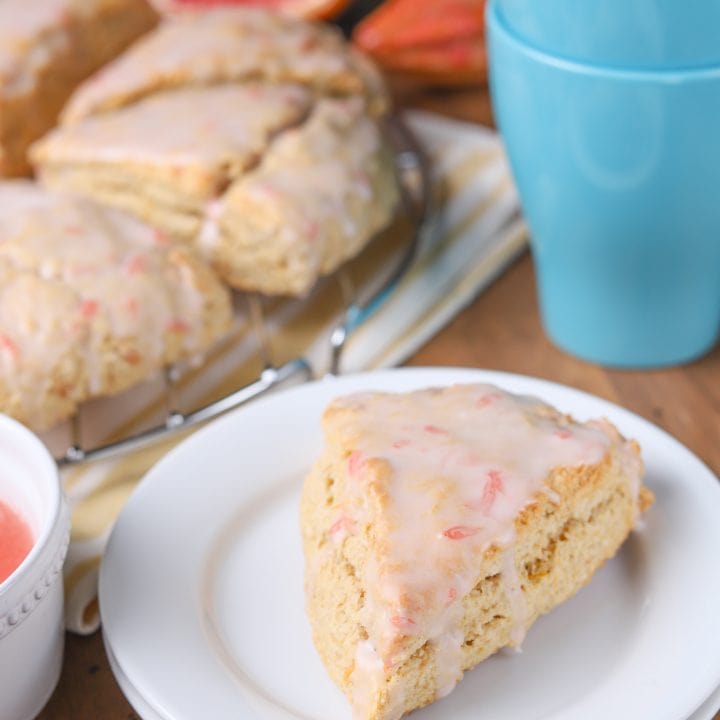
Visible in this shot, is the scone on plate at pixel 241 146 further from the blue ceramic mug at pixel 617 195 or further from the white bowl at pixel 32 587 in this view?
the white bowl at pixel 32 587

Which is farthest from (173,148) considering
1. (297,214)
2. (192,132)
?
(297,214)

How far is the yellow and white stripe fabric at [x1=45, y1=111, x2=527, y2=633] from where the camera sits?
1.73m

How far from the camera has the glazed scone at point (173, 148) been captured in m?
2.06

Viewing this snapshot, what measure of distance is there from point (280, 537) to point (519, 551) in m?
0.37

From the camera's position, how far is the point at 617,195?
182 centimetres

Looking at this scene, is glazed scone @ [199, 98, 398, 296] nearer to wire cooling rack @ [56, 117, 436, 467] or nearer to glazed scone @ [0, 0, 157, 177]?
wire cooling rack @ [56, 117, 436, 467]

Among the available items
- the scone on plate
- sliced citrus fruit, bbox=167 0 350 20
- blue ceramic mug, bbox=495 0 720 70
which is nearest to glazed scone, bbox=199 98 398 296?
the scone on plate

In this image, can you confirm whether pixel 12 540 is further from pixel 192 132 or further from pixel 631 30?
pixel 631 30

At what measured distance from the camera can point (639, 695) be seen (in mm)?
1288

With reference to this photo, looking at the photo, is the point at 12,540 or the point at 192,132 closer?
the point at 12,540

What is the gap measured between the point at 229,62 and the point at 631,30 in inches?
35.3

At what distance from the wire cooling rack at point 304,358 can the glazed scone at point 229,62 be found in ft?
0.61

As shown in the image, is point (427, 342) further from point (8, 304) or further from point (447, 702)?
point (447, 702)

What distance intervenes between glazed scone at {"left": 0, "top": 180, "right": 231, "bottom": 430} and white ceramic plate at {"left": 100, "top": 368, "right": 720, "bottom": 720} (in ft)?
0.71
